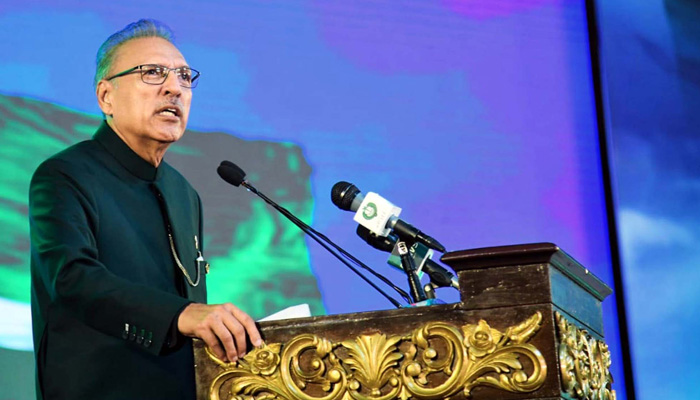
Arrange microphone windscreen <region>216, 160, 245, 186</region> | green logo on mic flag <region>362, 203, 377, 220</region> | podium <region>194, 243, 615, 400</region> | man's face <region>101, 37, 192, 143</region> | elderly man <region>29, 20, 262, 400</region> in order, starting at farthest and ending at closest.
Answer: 1. microphone windscreen <region>216, 160, 245, 186</region>
2. man's face <region>101, 37, 192, 143</region>
3. green logo on mic flag <region>362, 203, 377, 220</region>
4. elderly man <region>29, 20, 262, 400</region>
5. podium <region>194, 243, 615, 400</region>

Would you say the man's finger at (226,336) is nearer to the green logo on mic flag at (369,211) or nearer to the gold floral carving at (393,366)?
the gold floral carving at (393,366)

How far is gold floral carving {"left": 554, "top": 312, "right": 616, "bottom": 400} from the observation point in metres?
1.60

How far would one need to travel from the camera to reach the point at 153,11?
3.48 m

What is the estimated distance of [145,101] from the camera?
2270 mm

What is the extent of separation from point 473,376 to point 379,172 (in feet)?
7.18

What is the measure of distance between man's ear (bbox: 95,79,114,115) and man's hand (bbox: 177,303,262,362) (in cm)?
80

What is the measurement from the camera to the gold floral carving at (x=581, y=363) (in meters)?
1.60

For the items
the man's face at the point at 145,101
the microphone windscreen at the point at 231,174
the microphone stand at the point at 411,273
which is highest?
the man's face at the point at 145,101

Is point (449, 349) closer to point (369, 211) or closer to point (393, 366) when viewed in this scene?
point (393, 366)

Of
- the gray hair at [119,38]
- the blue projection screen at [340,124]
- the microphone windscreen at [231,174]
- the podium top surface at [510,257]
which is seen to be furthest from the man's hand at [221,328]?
the blue projection screen at [340,124]

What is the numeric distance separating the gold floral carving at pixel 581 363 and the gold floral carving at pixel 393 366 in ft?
0.15

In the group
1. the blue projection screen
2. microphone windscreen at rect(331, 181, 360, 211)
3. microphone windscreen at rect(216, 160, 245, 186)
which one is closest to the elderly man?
microphone windscreen at rect(216, 160, 245, 186)

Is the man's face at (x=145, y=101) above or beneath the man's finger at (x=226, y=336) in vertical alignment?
above

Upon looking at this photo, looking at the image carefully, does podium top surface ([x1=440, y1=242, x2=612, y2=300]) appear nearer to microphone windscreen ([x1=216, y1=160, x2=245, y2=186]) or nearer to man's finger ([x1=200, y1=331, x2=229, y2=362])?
man's finger ([x1=200, y1=331, x2=229, y2=362])
